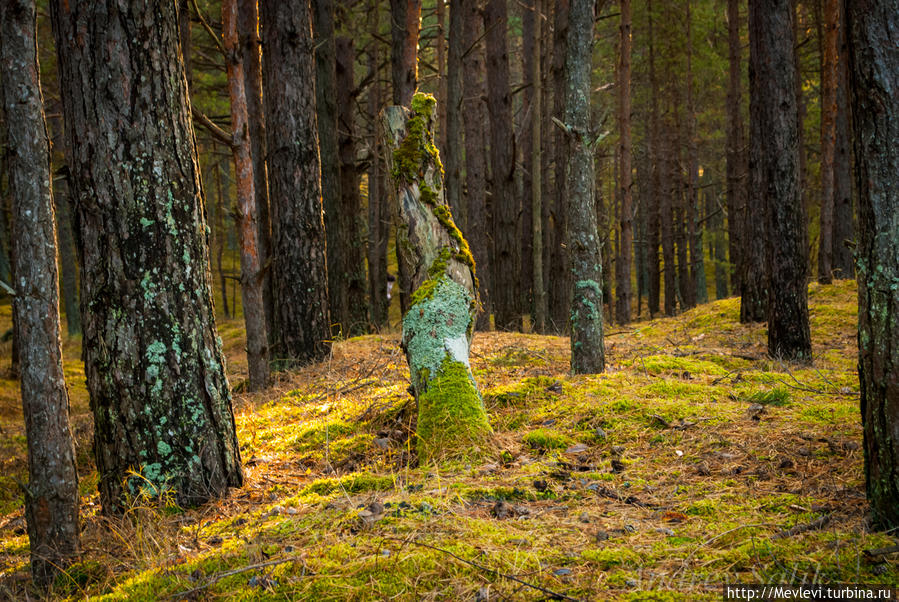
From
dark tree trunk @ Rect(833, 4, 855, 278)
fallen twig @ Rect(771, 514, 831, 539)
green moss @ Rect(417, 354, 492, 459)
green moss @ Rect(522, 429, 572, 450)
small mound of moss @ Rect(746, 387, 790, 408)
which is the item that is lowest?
fallen twig @ Rect(771, 514, 831, 539)

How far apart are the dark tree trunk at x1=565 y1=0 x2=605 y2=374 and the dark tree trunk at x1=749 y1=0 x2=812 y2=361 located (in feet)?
9.46

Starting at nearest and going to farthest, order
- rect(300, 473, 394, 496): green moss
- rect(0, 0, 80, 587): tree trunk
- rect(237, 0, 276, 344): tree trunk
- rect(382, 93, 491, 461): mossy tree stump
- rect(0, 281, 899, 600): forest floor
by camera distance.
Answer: rect(0, 281, 899, 600): forest floor, rect(0, 0, 80, 587): tree trunk, rect(300, 473, 394, 496): green moss, rect(382, 93, 491, 461): mossy tree stump, rect(237, 0, 276, 344): tree trunk

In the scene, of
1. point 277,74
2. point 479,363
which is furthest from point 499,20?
point 479,363

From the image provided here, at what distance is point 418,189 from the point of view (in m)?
5.17

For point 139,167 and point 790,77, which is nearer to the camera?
point 139,167

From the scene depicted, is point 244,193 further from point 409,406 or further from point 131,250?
point 409,406

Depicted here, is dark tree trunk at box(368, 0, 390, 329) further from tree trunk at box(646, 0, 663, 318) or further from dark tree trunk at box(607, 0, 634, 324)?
tree trunk at box(646, 0, 663, 318)

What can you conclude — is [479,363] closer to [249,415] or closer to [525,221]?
[249,415]

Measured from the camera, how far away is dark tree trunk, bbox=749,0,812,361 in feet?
24.3

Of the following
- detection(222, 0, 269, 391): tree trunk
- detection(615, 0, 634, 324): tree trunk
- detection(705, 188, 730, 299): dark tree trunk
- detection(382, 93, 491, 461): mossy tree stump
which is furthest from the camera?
detection(705, 188, 730, 299): dark tree trunk

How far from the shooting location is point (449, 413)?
4.34m

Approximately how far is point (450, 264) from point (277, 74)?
200 inches

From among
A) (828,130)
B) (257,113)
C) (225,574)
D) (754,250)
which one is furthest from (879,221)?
(828,130)

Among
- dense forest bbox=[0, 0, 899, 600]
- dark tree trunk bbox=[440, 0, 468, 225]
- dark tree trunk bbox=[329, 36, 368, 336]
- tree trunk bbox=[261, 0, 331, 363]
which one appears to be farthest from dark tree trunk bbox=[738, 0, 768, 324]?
dark tree trunk bbox=[329, 36, 368, 336]
